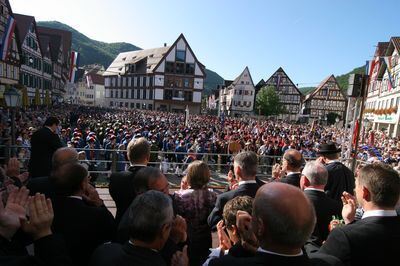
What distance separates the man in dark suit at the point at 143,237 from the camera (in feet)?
6.44

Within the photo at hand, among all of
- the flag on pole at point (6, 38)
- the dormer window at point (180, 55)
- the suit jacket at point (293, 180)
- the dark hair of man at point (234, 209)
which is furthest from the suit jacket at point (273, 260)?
the dormer window at point (180, 55)

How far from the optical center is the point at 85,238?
8.85 ft

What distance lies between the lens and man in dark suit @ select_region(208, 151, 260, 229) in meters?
3.40

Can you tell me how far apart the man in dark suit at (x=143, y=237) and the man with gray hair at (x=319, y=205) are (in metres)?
1.84

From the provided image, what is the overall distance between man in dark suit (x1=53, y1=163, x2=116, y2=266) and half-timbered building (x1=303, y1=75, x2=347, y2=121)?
281 ft

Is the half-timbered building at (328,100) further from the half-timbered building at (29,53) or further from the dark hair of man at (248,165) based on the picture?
the dark hair of man at (248,165)

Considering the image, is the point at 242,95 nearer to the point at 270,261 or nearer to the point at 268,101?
the point at 268,101

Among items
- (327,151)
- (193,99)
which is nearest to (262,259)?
(327,151)

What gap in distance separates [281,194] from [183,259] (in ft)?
3.19

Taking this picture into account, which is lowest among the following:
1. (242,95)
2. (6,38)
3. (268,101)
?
(268,101)

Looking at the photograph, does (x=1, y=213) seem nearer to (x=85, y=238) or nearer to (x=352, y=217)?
(x=85, y=238)

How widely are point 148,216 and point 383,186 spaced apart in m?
1.91

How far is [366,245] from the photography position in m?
2.27

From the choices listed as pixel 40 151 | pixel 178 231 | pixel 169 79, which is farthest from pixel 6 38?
pixel 169 79
